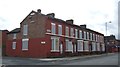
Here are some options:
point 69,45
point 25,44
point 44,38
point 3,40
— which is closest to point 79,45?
point 69,45

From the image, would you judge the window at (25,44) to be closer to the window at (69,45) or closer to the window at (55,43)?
the window at (55,43)

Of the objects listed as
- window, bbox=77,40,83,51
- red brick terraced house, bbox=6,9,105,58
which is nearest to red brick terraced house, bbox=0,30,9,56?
red brick terraced house, bbox=6,9,105,58

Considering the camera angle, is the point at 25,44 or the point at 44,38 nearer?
the point at 44,38

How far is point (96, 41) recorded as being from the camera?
6525cm

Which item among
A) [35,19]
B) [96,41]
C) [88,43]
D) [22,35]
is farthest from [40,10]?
[96,41]

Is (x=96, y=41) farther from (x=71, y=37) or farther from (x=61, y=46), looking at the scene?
(x=61, y=46)

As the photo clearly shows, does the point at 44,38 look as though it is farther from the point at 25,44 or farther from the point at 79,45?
the point at 79,45

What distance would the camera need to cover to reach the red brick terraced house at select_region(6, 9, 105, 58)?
128 ft

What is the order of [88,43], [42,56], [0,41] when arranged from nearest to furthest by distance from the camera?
[42,56] < [0,41] < [88,43]

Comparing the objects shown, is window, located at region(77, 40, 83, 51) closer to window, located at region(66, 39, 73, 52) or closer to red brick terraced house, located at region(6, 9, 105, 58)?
red brick terraced house, located at region(6, 9, 105, 58)

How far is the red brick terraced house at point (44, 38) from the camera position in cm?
3903

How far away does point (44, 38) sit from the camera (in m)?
38.7

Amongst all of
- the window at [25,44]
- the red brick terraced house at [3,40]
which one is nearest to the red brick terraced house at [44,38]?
the window at [25,44]

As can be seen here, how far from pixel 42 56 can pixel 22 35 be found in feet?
22.9
